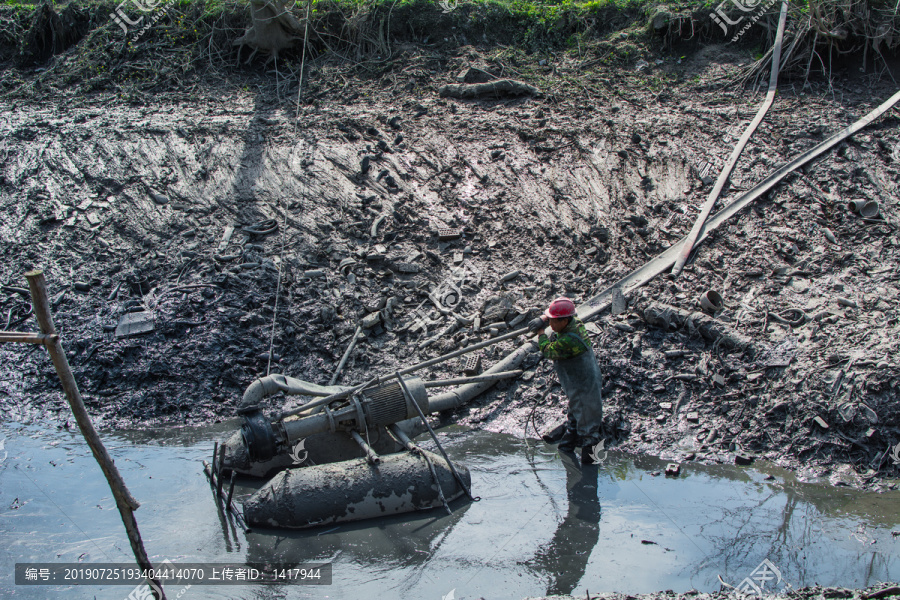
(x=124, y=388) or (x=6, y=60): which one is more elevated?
(x=6, y=60)

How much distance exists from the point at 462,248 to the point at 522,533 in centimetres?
423

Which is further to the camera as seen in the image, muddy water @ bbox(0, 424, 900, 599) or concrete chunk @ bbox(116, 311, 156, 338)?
concrete chunk @ bbox(116, 311, 156, 338)

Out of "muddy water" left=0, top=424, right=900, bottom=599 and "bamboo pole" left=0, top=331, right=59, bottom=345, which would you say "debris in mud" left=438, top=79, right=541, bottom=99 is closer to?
"muddy water" left=0, top=424, right=900, bottom=599

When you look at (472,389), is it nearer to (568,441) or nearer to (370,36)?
(568,441)

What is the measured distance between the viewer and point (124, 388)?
6770mm

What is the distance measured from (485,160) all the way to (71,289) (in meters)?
5.69

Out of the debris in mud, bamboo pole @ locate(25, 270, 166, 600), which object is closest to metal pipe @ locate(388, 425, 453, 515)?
bamboo pole @ locate(25, 270, 166, 600)

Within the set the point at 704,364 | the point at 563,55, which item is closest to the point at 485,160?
the point at 563,55

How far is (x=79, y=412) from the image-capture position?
10.8ft

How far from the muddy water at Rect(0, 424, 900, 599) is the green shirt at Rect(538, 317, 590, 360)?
0.98m

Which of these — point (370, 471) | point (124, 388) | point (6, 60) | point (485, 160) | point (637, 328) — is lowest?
point (124, 388)

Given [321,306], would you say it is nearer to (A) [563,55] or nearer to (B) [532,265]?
(B) [532,265]

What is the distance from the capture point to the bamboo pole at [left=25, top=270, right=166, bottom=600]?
3.12 meters

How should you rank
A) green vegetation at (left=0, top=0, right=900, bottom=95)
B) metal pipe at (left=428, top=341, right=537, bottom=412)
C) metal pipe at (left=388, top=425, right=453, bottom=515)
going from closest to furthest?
1. metal pipe at (left=388, top=425, right=453, bottom=515)
2. metal pipe at (left=428, top=341, right=537, bottom=412)
3. green vegetation at (left=0, top=0, right=900, bottom=95)
